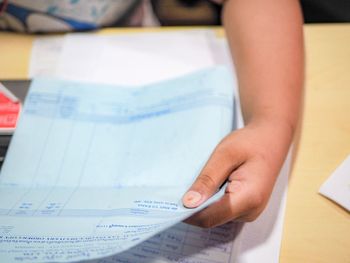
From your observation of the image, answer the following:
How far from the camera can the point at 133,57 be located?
59cm

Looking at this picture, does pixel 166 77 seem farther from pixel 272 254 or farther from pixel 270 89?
pixel 272 254

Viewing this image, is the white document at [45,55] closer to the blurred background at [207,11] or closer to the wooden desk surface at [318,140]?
the wooden desk surface at [318,140]

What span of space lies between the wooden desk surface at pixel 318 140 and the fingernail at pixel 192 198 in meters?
0.12

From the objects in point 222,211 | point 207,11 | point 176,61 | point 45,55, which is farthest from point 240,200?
point 207,11

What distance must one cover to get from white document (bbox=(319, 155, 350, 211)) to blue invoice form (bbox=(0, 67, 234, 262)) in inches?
5.0

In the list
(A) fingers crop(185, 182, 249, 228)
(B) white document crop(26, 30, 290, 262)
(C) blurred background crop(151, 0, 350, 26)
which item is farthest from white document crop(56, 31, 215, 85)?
(A) fingers crop(185, 182, 249, 228)

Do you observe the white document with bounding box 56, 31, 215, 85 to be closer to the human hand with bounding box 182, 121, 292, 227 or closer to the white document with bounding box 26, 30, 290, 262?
the white document with bounding box 26, 30, 290, 262

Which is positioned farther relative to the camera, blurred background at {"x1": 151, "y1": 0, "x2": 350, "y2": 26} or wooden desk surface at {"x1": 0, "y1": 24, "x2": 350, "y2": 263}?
blurred background at {"x1": 151, "y1": 0, "x2": 350, "y2": 26}

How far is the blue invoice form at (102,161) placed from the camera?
13.1 inches

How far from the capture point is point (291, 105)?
0.47 m

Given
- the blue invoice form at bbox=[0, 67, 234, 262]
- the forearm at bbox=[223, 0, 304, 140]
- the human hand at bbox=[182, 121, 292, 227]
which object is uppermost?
the forearm at bbox=[223, 0, 304, 140]

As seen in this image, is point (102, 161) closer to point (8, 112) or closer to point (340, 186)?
point (8, 112)

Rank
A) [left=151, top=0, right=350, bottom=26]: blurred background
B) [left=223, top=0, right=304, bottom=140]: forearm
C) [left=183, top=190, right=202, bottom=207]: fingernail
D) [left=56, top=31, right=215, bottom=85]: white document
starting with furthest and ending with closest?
[left=151, top=0, right=350, bottom=26]: blurred background → [left=56, top=31, right=215, bottom=85]: white document → [left=223, top=0, right=304, bottom=140]: forearm → [left=183, top=190, right=202, bottom=207]: fingernail

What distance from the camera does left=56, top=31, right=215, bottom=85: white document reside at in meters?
0.57
